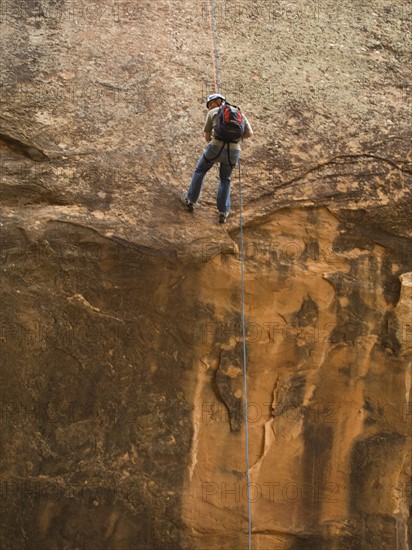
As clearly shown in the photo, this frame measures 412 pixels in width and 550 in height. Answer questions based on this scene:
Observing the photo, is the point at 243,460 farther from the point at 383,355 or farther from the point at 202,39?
the point at 202,39

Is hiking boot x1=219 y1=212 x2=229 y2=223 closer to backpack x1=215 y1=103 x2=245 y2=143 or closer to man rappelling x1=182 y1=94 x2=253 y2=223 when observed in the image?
man rappelling x1=182 y1=94 x2=253 y2=223

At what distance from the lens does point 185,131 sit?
864 cm

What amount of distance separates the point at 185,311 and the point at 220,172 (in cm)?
148

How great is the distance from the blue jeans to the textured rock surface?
237 mm

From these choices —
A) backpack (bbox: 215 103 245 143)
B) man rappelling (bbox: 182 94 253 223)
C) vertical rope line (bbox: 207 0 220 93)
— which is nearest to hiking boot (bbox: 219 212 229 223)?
man rappelling (bbox: 182 94 253 223)

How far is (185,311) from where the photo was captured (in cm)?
779

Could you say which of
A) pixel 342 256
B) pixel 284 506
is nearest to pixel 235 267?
pixel 342 256

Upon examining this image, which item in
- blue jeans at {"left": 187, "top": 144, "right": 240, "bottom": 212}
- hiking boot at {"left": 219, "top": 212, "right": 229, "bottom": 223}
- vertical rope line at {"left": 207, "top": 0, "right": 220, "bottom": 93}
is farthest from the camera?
vertical rope line at {"left": 207, "top": 0, "right": 220, "bottom": 93}

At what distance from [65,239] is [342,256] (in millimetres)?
2932

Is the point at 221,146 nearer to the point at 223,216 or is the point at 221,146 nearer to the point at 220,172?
the point at 220,172

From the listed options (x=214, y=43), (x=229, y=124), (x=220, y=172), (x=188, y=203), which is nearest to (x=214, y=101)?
(x=229, y=124)

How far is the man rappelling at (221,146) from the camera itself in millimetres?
7539

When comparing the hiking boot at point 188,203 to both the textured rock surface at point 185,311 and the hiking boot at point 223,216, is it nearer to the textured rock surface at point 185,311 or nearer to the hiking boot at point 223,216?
the textured rock surface at point 185,311

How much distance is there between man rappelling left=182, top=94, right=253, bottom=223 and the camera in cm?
754
